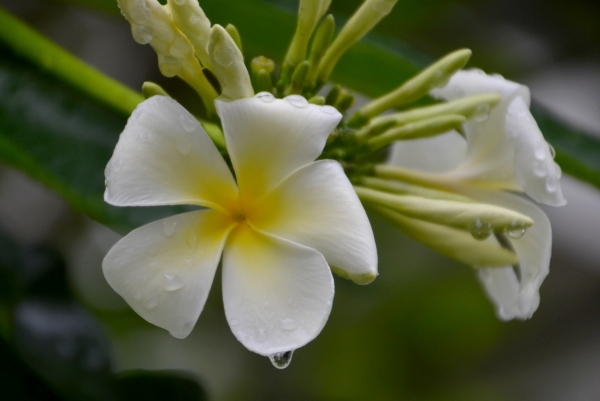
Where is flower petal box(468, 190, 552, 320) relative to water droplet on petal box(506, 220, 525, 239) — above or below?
below

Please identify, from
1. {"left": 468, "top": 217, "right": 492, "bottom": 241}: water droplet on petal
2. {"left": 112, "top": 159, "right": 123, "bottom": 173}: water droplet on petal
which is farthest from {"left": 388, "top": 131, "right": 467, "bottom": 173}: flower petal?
{"left": 112, "top": 159, "right": 123, "bottom": 173}: water droplet on petal

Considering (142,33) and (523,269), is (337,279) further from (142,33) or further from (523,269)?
(142,33)

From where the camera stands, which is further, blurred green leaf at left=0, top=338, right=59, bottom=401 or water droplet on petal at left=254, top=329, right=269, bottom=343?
blurred green leaf at left=0, top=338, right=59, bottom=401

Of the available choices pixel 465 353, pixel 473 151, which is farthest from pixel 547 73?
pixel 473 151

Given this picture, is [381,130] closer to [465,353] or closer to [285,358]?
[285,358]

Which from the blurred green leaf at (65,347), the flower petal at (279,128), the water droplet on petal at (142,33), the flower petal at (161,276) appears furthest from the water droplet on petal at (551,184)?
the blurred green leaf at (65,347)

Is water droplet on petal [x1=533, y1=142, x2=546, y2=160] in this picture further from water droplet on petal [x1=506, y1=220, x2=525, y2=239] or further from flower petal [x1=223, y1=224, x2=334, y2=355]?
flower petal [x1=223, y1=224, x2=334, y2=355]

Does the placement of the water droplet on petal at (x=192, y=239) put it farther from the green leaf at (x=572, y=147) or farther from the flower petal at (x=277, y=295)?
the green leaf at (x=572, y=147)
